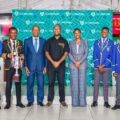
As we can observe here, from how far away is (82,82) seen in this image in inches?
301

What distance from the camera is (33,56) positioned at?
24.7 feet

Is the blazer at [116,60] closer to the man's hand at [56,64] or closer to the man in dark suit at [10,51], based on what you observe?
the man's hand at [56,64]

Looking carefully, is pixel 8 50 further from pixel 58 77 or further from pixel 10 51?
pixel 58 77

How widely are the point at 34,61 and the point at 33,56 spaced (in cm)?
10

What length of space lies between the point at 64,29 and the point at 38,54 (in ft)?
8.94

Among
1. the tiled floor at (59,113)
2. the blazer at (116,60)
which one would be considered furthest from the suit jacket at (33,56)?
the blazer at (116,60)

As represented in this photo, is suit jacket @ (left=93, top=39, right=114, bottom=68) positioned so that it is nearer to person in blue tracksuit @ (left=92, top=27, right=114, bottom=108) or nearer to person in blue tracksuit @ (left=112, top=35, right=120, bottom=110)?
person in blue tracksuit @ (left=92, top=27, right=114, bottom=108)

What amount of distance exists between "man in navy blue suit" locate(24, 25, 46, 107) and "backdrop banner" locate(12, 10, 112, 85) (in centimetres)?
256

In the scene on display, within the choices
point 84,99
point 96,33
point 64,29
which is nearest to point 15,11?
point 64,29

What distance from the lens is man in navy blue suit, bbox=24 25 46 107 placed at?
7.54 m

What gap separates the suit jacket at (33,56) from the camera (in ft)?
24.7

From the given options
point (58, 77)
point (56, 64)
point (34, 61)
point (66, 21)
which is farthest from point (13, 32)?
point (66, 21)

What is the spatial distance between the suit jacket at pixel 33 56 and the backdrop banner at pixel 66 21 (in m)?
2.61

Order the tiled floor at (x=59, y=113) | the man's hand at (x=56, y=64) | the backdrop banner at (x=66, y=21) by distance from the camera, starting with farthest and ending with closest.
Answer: the backdrop banner at (x=66, y=21) < the man's hand at (x=56, y=64) < the tiled floor at (x=59, y=113)
